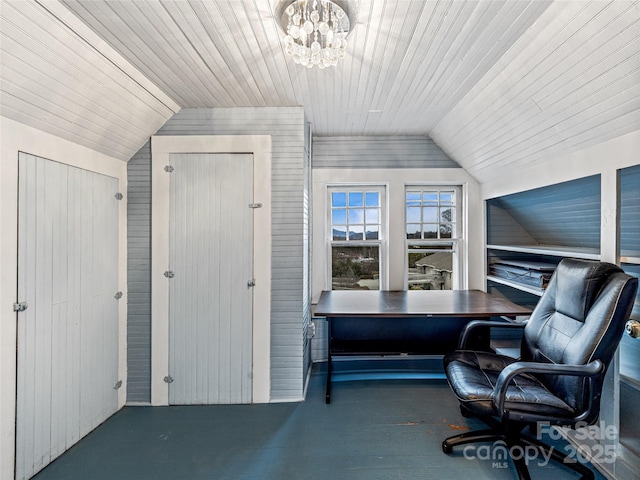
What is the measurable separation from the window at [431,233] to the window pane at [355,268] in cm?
39

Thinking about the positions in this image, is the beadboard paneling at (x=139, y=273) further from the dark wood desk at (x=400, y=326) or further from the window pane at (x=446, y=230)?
the window pane at (x=446, y=230)

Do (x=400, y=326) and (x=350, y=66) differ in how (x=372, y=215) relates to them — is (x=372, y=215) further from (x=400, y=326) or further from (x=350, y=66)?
(x=350, y=66)

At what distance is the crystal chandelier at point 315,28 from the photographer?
132 centimetres

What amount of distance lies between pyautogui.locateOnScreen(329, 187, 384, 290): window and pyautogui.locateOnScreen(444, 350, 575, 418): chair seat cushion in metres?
1.47

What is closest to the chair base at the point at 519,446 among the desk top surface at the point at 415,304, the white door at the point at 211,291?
the desk top surface at the point at 415,304

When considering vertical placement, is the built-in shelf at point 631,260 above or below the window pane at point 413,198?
below

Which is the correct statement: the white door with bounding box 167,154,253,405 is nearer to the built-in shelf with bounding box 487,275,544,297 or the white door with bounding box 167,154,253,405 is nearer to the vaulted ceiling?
the vaulted ceiling

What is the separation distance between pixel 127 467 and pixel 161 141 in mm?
2272

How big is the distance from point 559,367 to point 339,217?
2365 mm

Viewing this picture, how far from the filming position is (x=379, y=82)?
211 centimetres

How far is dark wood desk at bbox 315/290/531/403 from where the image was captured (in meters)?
2.58

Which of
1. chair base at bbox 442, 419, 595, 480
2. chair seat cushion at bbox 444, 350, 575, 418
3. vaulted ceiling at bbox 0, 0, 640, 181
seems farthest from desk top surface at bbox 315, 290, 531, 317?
vaulted ceiling at bbox 0, 0, 640, 181

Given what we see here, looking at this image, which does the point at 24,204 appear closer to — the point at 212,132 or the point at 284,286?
the point at 212,132

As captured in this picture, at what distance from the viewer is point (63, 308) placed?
190 cm
